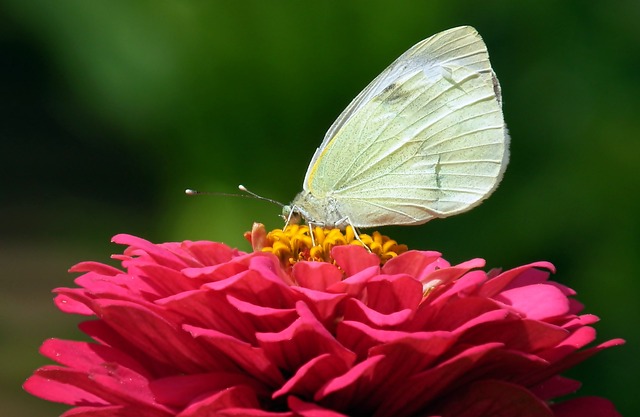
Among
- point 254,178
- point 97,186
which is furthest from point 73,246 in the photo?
point 254,178

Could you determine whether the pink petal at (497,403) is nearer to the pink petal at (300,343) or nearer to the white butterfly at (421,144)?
the pink petal at (300,343)

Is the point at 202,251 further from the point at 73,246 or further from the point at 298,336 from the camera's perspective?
the point at 73,246

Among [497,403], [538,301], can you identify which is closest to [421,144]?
[538,301]

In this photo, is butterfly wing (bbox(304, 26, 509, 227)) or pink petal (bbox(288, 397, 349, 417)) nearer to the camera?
pink petal (bbox(288, 397, 349, 417))

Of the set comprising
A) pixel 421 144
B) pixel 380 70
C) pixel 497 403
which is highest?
pixel 380 70

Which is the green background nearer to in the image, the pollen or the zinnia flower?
the pollen

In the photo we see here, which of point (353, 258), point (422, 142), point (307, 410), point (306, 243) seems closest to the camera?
point (307, 410)

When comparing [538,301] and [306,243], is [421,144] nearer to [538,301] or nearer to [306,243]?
[306,243]

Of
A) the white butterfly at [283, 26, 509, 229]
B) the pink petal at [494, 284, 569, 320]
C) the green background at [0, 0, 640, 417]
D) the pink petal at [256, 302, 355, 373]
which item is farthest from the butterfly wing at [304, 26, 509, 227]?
the green background at [0, 0, 640, 417]
